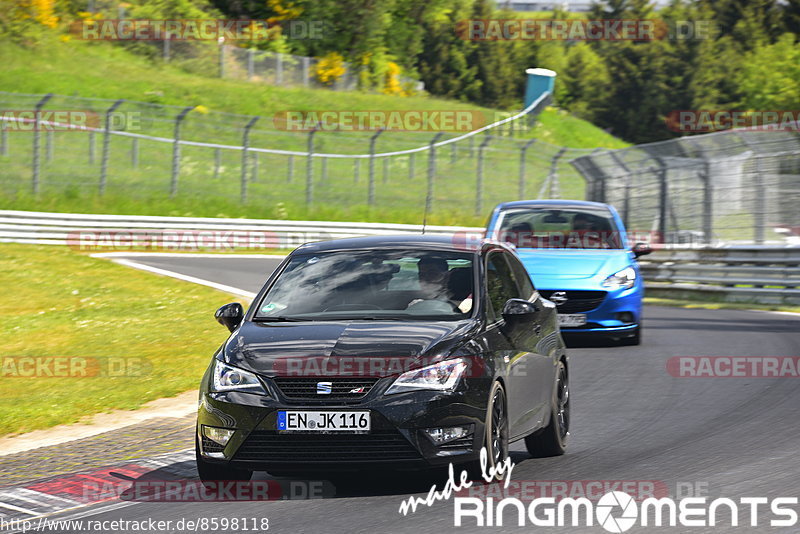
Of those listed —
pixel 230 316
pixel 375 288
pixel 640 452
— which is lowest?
pixel 640 452

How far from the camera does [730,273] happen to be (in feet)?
79.0

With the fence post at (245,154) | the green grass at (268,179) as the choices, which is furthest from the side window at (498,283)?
the fence post at (245,154)

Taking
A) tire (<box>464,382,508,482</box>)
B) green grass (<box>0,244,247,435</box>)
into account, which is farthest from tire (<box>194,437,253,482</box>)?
green grass (<box>0,244,247,435</box>)

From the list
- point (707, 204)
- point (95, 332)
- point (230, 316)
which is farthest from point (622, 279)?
point (707, 204)

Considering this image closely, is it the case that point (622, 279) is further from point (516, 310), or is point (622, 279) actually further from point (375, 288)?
point (375, 288)

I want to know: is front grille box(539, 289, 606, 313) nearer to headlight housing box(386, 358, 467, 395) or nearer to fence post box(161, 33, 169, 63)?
headlight housing box(386, 358, 467, 395)

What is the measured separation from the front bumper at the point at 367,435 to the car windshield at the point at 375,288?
87 cm

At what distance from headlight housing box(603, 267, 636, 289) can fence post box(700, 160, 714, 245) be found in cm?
1128

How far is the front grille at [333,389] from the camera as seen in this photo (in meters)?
6.98

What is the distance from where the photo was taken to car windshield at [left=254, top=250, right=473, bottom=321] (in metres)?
7.96

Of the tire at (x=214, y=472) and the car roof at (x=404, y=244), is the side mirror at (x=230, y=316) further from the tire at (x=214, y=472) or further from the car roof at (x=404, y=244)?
the tire at (x=214, y=472)

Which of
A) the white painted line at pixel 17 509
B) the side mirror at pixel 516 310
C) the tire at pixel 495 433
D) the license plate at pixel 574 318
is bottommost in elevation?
the license plate at pixel 574 318

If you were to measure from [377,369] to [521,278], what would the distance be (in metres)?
2.45

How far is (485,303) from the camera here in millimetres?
7992
